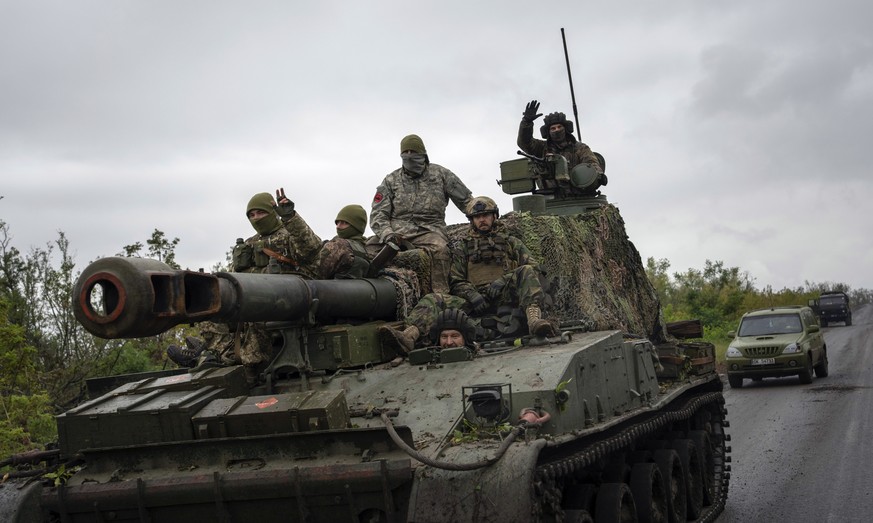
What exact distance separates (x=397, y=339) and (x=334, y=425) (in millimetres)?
1857

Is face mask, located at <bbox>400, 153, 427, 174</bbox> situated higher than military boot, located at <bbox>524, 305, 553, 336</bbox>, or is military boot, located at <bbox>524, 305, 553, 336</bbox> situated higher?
face mask, located at <bbox>400, 153, 427, 174</bbox>

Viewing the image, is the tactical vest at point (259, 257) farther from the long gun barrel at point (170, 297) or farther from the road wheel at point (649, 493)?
the road wheel at point (649, 493)

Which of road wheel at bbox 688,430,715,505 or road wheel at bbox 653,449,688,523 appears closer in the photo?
road wheel at bbox 653,449,688,523

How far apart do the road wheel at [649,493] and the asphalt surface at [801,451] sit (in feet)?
5.66

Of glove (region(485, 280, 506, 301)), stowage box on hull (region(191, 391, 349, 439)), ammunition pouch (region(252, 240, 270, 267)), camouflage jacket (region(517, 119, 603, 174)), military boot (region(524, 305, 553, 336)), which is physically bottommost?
stowage box on hull (region(191, 391, 349, 439))

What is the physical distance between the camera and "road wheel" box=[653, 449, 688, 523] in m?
9.30

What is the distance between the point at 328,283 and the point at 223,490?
2102 millimetres

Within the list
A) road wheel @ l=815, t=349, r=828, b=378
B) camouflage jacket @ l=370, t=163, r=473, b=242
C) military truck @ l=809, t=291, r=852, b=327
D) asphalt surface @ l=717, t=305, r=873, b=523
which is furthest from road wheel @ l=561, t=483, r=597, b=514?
military truck @ l=809, t=291, r=852, b=327

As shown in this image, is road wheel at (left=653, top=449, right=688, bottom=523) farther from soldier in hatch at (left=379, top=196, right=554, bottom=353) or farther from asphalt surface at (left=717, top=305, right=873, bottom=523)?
soldier in hatch at (left=379, top=196, right=554, bottom=353)

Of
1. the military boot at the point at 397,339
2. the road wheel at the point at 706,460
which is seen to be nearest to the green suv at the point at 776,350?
the road wheel at the point at 706,460

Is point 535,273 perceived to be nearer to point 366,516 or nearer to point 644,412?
point 644,412

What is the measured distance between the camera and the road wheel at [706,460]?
35.9ft

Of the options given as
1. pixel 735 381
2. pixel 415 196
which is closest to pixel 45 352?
pixel 415 196

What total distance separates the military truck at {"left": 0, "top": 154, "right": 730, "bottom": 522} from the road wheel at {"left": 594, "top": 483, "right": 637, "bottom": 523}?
1 cm
